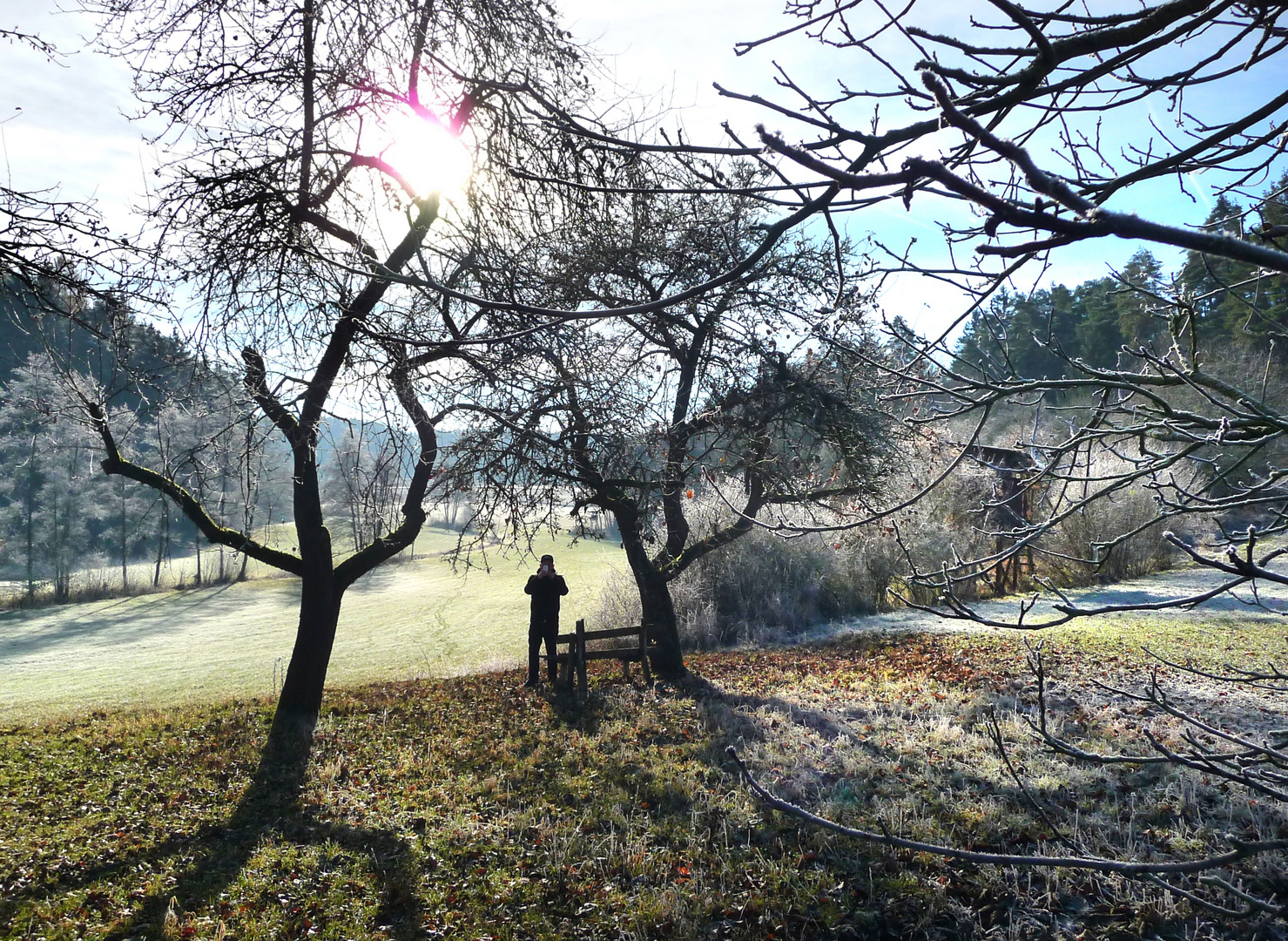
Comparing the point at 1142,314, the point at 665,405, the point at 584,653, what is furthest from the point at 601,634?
the point at 1142,314

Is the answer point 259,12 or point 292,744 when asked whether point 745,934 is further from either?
point 259,12

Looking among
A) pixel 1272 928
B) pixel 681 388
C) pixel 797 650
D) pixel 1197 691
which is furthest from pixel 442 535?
pixel 1272 928

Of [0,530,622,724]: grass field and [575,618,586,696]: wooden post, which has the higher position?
[575,618,586,696]: wooden post

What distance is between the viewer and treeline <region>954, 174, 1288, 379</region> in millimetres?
2771

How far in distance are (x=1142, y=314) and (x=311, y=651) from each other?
354 inches

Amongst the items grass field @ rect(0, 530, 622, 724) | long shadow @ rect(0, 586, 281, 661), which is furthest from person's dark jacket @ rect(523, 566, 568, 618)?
long shadow @ rect(0, 586, 281, 661)

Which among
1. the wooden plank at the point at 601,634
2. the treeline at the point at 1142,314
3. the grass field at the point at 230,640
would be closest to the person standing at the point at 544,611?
the wooden plank at the point at 601,634

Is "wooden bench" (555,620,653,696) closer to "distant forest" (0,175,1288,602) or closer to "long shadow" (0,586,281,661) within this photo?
"distant forest" (0,175,1288,602)

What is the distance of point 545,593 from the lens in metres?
11.3

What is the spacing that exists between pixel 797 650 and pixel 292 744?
9.38 m

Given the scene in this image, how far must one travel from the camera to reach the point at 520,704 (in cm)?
1030

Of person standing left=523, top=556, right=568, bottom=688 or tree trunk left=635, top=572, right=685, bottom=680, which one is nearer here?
person standing left=523, top=556, right=568, bottom=688

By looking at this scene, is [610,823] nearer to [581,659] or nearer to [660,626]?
[581,659]

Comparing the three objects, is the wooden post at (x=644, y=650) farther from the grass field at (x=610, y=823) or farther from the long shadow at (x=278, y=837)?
the long shadow at (x=278, y=837)
